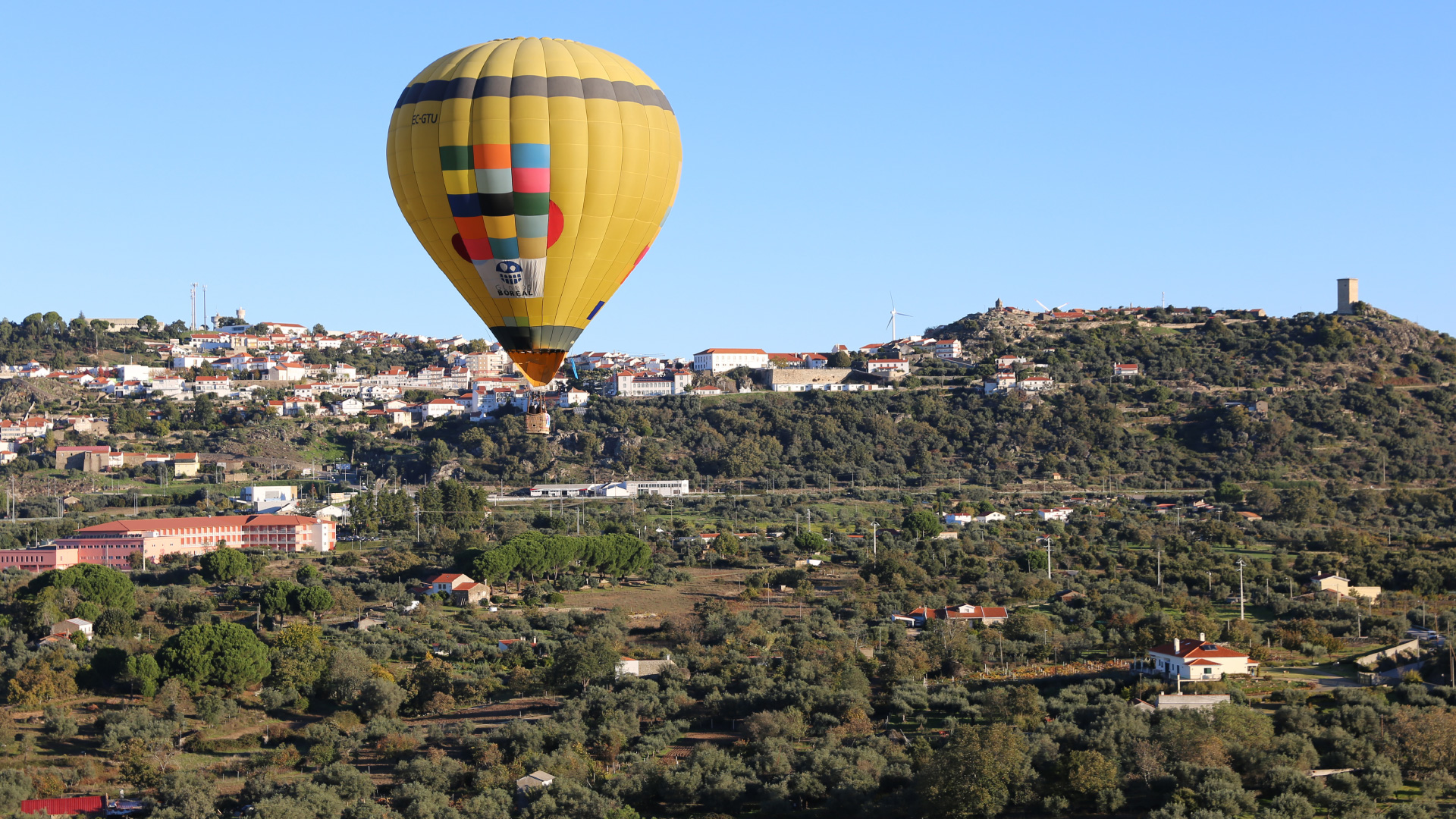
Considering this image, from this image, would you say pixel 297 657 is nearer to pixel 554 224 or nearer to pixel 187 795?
pixel 187 795

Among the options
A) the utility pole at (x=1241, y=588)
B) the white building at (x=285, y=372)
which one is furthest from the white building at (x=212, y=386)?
the utility pole at (x=1241, y=588)

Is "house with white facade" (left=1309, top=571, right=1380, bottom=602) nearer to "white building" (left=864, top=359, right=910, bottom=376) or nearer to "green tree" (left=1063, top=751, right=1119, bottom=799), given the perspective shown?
"green tree" (left=1063, top=751, right=1119, bottom=799)

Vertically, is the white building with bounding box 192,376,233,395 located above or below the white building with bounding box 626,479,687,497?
above

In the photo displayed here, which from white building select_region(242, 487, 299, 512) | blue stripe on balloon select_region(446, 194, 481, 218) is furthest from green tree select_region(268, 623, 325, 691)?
white building select_region(242, 487, 299, 512)

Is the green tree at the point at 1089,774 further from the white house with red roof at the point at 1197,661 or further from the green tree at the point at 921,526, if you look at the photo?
the green tree at the point at 921,526

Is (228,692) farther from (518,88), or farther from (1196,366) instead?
(1196,366)

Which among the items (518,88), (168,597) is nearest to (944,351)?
(168,597)

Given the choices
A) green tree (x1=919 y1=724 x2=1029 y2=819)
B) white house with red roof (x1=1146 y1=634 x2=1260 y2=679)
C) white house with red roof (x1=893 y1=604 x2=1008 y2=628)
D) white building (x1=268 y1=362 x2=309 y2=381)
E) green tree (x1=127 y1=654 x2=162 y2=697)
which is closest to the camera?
green tree (x1=919 y1=724 x2=1029 y2=819)
